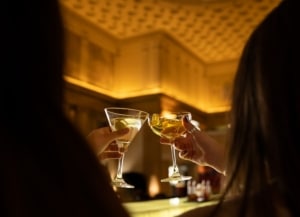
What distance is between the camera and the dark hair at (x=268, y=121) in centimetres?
81

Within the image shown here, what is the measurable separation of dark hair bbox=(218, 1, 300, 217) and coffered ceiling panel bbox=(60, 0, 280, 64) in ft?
18.3

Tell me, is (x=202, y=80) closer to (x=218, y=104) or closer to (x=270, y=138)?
(x=218, y=104)

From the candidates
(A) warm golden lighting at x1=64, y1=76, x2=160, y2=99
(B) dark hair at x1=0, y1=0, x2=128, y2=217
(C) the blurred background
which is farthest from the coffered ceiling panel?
(B) dark hair at x1=0, y1=0, x2=128, y2=217

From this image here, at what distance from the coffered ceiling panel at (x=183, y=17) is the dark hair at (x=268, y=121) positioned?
18.3 feet

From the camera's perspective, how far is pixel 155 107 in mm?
7344

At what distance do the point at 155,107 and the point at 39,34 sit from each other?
6757 millimetres

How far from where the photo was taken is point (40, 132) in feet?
1.89

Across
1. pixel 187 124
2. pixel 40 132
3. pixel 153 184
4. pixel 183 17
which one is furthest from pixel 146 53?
pixel 40 132

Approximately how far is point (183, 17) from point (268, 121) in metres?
6.15

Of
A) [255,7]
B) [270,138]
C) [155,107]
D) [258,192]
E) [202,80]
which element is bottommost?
[258,192]

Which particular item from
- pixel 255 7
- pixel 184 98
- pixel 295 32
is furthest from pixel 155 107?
pixel 295 32

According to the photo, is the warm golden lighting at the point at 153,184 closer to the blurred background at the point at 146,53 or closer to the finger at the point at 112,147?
the blurred background at the point at 146,53

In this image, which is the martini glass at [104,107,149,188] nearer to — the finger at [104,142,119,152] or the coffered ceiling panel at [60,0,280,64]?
the finger at [104,142,119,152]

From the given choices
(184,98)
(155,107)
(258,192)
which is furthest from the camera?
(184,98)
